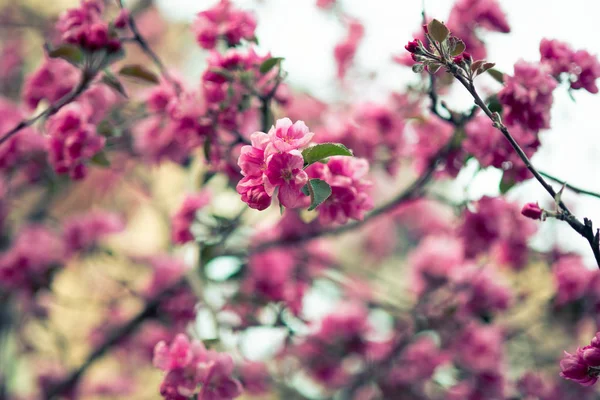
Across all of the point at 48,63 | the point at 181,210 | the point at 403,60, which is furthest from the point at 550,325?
the point at 48,63

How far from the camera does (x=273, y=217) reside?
2.85 meters

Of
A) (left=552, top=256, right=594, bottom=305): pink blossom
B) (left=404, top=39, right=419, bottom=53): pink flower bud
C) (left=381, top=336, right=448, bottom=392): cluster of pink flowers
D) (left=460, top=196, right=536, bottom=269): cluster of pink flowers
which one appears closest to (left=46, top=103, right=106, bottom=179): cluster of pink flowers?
(left=404, top=39, right=419, bottom=53): pink flower bud

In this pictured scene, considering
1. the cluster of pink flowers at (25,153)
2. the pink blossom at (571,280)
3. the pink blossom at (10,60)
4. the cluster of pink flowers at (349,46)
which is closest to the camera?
the cluster of pink flowers at (25,153)

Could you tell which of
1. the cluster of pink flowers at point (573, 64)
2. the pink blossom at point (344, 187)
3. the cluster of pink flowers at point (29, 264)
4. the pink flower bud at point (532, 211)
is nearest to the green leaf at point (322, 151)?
the pink blossom at point (344, 187)

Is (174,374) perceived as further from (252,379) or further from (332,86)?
(332,86)

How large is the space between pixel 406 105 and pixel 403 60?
368 mm

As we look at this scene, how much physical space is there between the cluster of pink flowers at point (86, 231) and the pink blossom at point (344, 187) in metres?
1.48

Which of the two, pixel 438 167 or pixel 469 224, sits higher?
pixel 438 167

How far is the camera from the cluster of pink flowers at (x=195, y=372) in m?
1.32

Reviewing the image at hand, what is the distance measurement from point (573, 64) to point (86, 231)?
198cm

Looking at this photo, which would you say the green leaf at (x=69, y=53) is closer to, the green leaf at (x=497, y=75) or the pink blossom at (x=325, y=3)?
the green leaf at (x=497, y=75)

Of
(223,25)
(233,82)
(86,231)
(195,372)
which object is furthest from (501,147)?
(86,231)

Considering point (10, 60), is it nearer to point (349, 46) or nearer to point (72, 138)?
point (349, 46)

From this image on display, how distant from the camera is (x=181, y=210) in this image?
1980 millimetres
